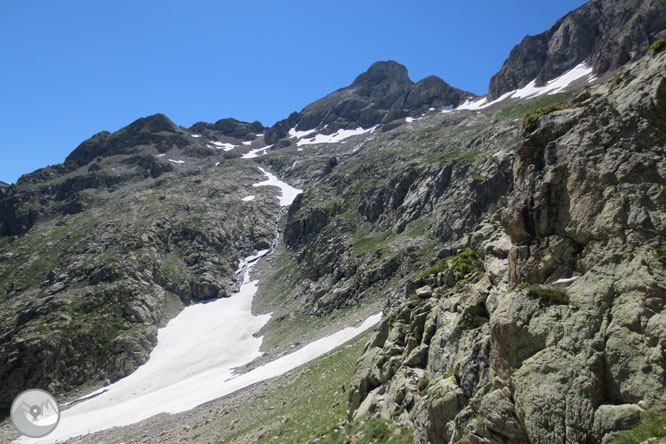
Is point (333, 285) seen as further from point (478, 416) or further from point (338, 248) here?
point (478, 416)

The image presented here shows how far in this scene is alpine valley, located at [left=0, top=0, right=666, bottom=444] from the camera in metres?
10.6

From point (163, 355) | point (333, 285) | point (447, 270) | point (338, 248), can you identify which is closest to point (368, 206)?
point (338, 248)

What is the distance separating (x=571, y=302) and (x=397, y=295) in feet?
129

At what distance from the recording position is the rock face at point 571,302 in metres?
9.47

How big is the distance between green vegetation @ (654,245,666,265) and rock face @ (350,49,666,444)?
5.1 inches

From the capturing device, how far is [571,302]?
11.4 metres

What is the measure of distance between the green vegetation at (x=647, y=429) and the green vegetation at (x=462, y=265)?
12654 mm

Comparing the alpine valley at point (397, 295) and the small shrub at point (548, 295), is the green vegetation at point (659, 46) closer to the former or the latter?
the alpine valley at point (397, 295)

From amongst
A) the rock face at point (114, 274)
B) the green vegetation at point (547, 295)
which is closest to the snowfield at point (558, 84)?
the rock face at point (114, 274)

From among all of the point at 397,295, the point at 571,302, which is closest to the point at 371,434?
the point at 571,302

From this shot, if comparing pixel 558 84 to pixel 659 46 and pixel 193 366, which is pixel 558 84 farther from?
pixel 659 46

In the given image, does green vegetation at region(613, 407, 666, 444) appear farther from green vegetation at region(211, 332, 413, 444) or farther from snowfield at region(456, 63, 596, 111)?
snowfield at region(456, 63, 596, 111)

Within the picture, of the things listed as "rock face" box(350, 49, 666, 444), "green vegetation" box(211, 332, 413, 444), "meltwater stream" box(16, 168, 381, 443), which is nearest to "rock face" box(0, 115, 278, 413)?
"meltwater stream" box(16, 168, 381, 443)

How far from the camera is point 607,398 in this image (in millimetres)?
9391
